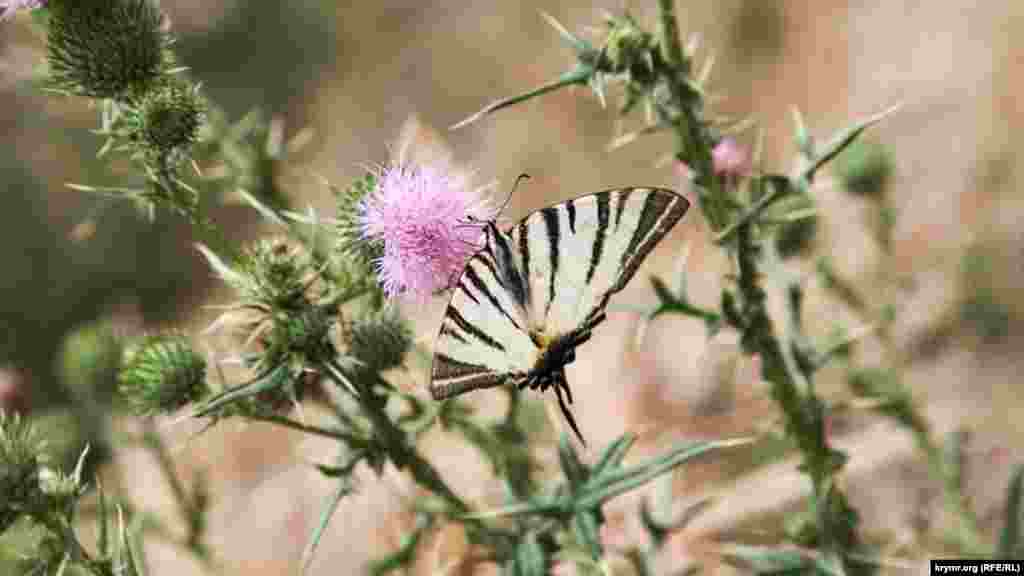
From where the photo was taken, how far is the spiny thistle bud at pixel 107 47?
8.77 ft

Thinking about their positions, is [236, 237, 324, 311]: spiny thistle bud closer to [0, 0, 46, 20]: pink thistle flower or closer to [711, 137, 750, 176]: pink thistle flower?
[0, 0, 46, 20]: pink thistle flower

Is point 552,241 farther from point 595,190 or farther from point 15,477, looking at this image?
point 595,190

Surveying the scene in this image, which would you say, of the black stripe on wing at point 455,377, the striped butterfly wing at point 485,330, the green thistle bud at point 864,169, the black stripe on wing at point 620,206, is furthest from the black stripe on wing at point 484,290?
the green thistle bud at point 864,169

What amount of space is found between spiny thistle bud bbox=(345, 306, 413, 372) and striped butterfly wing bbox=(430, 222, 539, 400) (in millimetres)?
454

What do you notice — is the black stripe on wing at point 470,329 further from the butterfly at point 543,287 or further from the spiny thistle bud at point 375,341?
the spiny thistle bud at point 375,341

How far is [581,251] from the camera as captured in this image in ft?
7.50

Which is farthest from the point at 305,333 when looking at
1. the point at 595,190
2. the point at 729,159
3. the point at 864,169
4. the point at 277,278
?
the point at 595,190

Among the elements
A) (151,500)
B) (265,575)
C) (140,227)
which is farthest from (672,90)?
(140,227)

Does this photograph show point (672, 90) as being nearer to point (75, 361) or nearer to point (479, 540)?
point (479, 540)

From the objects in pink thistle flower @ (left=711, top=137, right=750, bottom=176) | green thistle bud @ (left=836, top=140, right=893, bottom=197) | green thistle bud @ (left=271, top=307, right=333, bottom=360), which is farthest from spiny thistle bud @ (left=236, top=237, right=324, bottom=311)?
green thistle bud @ (left=836, top=140, right=893, bottom=197)

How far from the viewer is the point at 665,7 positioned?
9.02ft

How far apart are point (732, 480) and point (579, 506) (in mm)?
2292

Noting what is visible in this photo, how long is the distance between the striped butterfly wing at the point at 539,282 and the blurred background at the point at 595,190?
45 cm

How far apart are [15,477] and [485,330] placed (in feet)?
3.64
